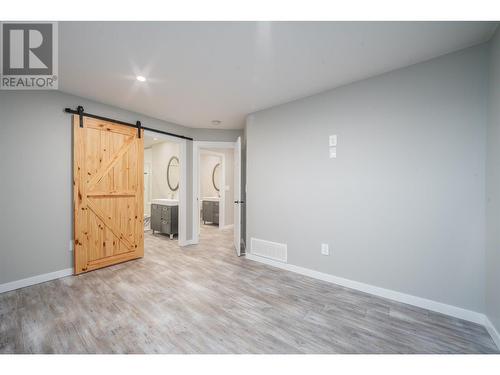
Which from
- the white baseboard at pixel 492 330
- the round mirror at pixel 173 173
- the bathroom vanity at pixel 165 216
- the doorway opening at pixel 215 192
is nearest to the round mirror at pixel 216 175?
the doorway opening at pixel 215 192

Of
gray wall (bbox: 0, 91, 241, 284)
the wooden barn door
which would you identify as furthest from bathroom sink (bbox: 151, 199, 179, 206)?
gray wall (bbox: 0, 91, 241, 284)

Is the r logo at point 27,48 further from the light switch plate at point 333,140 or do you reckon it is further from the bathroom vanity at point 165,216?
the bathroom vanity at point 165,216

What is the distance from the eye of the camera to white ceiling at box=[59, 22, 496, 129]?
5.48 ft

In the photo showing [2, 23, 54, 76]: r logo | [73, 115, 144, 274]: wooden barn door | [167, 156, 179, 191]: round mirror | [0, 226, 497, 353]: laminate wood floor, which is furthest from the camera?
[167, 156, 179, 191]: round mirror

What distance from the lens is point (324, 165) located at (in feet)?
9.12

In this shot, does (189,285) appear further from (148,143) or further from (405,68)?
(148,143)

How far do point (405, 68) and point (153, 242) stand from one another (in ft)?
16.4

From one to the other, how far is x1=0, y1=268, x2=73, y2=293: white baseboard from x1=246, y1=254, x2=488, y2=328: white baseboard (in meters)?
2.96

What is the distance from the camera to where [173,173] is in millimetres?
5750

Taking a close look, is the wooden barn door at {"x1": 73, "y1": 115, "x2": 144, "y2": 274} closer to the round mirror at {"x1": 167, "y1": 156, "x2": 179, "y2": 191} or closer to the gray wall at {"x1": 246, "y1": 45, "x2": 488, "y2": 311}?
the round mirror at {"x1": 167, "y1": 156, "x2": 179, "y2": 191}

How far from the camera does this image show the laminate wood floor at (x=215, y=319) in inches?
62.2

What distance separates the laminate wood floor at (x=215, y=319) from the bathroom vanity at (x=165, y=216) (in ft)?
6.57

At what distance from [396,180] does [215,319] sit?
2269 mm

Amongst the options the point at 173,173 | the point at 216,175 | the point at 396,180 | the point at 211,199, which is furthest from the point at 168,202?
the point at 396,180
